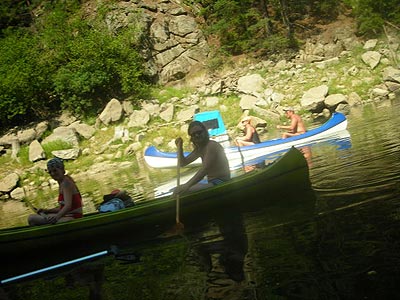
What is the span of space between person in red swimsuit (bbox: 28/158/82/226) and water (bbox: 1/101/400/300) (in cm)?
132

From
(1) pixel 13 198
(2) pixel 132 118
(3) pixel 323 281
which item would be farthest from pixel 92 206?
(2) pixel 132 118

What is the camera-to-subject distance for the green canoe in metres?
5.68

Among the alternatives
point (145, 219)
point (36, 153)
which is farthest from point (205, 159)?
point (36, 153)

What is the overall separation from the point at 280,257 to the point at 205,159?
8.76 feet

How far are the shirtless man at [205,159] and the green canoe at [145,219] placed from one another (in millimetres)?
297

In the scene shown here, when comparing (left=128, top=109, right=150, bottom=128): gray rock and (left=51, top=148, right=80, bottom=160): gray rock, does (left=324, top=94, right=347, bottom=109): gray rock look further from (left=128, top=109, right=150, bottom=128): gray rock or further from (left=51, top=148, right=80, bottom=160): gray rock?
(left=51, top=148, right=80, bottom=160): gray rock

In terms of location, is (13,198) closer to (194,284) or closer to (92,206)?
(92,206)

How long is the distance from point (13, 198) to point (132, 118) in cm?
914

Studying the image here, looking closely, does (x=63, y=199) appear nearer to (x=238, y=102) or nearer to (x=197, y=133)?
(x=197, y=133)

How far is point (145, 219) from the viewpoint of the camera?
5.80 m

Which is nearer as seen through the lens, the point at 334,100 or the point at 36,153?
the point at 334,100

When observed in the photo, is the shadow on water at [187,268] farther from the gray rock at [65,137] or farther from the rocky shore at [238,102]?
the gray rock at [65,137]

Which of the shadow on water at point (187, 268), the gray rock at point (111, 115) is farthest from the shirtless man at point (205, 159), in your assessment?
the gray rock at point (111, 115)

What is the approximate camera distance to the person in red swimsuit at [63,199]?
19.1 ft
